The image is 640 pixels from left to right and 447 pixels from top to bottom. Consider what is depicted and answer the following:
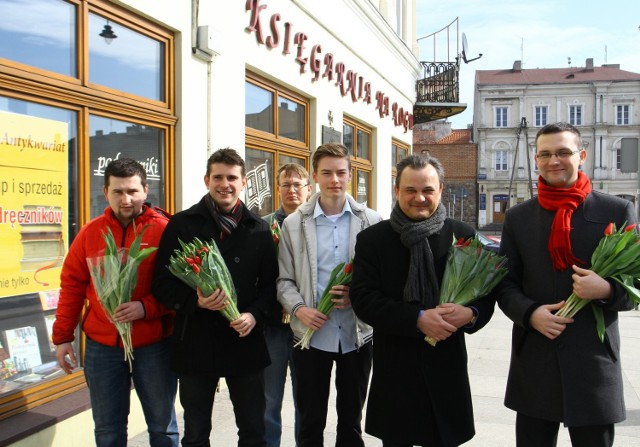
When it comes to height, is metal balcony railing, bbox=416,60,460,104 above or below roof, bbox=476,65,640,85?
below

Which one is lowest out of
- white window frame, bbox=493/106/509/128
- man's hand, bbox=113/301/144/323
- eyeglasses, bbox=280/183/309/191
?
man's hand, bbox=113/301/144/323

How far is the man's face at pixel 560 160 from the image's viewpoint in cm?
283

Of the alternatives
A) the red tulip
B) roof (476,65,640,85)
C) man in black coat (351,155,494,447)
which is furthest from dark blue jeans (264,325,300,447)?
roof (476,65,640,85)

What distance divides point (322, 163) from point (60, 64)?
2.00 m

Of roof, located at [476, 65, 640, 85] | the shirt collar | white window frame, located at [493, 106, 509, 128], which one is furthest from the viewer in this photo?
roof, located at [476, 65, 640, 85]

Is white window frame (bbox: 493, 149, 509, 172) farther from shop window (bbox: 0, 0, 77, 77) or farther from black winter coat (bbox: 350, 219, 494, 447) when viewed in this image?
black winter coat (bbox: 350, 219, 494, 447)

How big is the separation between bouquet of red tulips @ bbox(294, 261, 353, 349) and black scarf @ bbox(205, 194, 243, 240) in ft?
1.97

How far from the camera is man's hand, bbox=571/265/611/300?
8.46ft

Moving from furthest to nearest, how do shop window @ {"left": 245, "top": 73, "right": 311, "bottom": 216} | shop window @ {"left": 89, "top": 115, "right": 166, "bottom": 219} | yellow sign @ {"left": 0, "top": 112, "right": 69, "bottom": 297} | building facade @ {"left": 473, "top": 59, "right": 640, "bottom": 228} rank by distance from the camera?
building facade @ {"left": 473, "top": 59, "right": 640, "bottom": 228} → shop window @ {"left": 245, "top": 73, "right": 311, "bottom": 216} → shop window @ {"left": 89, "top": 115, "right": 166, "bottom": 219} → yellow sign @ {"left": 0, "top": 112, "right": 69, "bottom": 297}

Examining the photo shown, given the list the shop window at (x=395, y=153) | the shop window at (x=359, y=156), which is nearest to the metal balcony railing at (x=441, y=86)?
the shop window at (x=395, y=153)

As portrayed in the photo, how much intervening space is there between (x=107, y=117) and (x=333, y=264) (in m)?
2.20

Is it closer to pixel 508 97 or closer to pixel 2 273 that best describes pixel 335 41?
pixel 2 273

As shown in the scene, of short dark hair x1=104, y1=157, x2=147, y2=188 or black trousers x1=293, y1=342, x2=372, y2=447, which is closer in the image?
short dark hair x1=104, y1=157, x2=147, y2=188

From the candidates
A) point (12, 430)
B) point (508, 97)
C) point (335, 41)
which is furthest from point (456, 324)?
point (508, 97)
